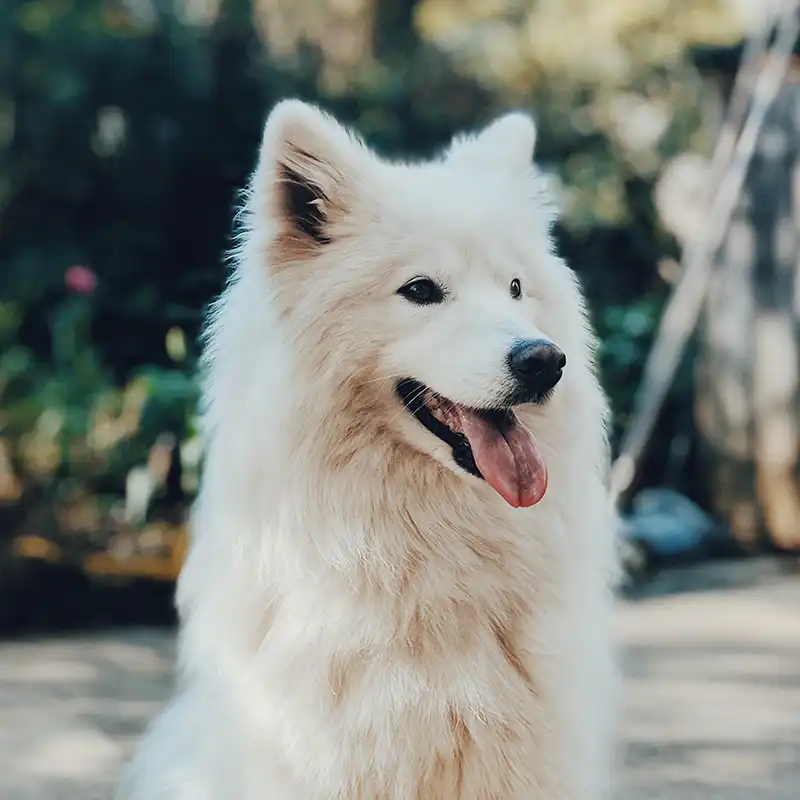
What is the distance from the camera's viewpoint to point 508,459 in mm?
2328

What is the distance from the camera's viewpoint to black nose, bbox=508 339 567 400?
2236mm

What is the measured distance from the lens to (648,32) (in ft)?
31.6

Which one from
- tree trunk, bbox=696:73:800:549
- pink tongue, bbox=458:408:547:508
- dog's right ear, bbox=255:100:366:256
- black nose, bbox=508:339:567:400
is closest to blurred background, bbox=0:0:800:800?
tree trunk, bbox=696:73:800:549

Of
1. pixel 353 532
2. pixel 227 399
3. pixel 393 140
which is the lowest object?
pixel 353 532

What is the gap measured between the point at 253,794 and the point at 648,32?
8603 mm

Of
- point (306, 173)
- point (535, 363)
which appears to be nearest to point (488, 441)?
point (535, 363)

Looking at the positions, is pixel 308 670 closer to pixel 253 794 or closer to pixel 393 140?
pixel 253 794

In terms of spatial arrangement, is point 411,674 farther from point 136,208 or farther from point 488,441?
point 136,208

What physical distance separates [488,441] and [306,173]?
26.5 inches

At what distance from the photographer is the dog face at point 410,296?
230cm

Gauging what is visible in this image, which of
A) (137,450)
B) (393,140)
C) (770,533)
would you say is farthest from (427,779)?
(393,140)

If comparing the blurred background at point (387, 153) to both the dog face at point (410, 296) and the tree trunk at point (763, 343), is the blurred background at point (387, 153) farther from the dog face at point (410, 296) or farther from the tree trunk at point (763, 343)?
the dog face at point (410, 296)

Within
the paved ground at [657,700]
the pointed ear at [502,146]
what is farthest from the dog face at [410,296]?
the paved ground at [657,700]

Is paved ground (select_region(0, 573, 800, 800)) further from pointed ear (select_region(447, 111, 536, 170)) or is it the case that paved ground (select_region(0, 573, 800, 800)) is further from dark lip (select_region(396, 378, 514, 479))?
pointed ear (select_region(447, 111, 536, 170))
